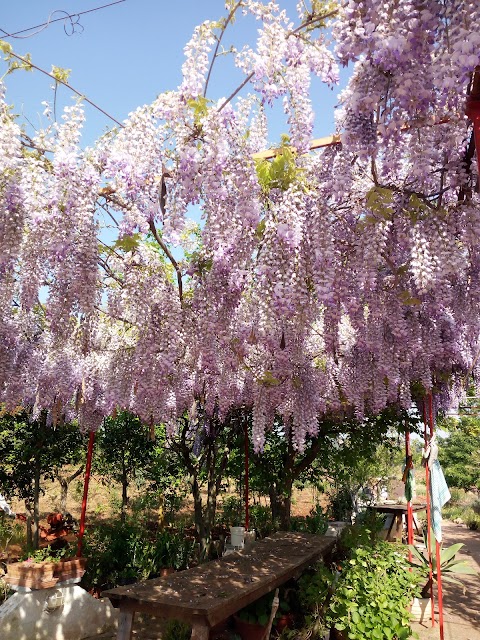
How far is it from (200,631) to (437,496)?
11.1 ft

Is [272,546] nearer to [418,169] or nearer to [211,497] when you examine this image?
[211,497]

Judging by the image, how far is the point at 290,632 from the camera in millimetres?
4730

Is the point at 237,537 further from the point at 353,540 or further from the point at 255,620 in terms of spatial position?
the point at 255,620

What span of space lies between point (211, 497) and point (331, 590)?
369 cm

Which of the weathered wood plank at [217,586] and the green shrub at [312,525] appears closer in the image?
the weathered wood plank at [217,586]

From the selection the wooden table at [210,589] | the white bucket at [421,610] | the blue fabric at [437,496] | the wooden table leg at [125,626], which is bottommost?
the white bucket at [421,610]

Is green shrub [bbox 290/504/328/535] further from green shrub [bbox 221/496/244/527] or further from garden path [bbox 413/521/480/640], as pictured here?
garden path [bbox 413/521/480/640]

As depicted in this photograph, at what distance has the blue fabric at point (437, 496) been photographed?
5613 millimetres

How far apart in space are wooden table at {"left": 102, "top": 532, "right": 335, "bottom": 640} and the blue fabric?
131cm

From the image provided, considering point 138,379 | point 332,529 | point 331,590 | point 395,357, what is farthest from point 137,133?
point 332,529

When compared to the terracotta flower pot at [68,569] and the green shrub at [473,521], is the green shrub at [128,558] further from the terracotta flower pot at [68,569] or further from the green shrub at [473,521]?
the green shrub at [473,521]

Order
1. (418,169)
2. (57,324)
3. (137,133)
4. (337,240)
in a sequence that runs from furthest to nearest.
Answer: (57,324) → (337,240) → (137,133) → (418,169)

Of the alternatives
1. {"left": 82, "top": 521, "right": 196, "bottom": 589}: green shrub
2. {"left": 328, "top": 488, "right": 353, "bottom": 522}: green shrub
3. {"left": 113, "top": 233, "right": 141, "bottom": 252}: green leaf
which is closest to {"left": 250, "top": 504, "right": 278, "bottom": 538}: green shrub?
{"left": 82, "top": 521, "right": 196, "bottom": 589}: green shrub

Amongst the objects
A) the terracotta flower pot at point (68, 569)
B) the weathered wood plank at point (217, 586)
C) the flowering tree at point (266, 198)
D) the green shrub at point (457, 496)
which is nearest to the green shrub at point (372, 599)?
the weathered wood plank at point (217, 586)
